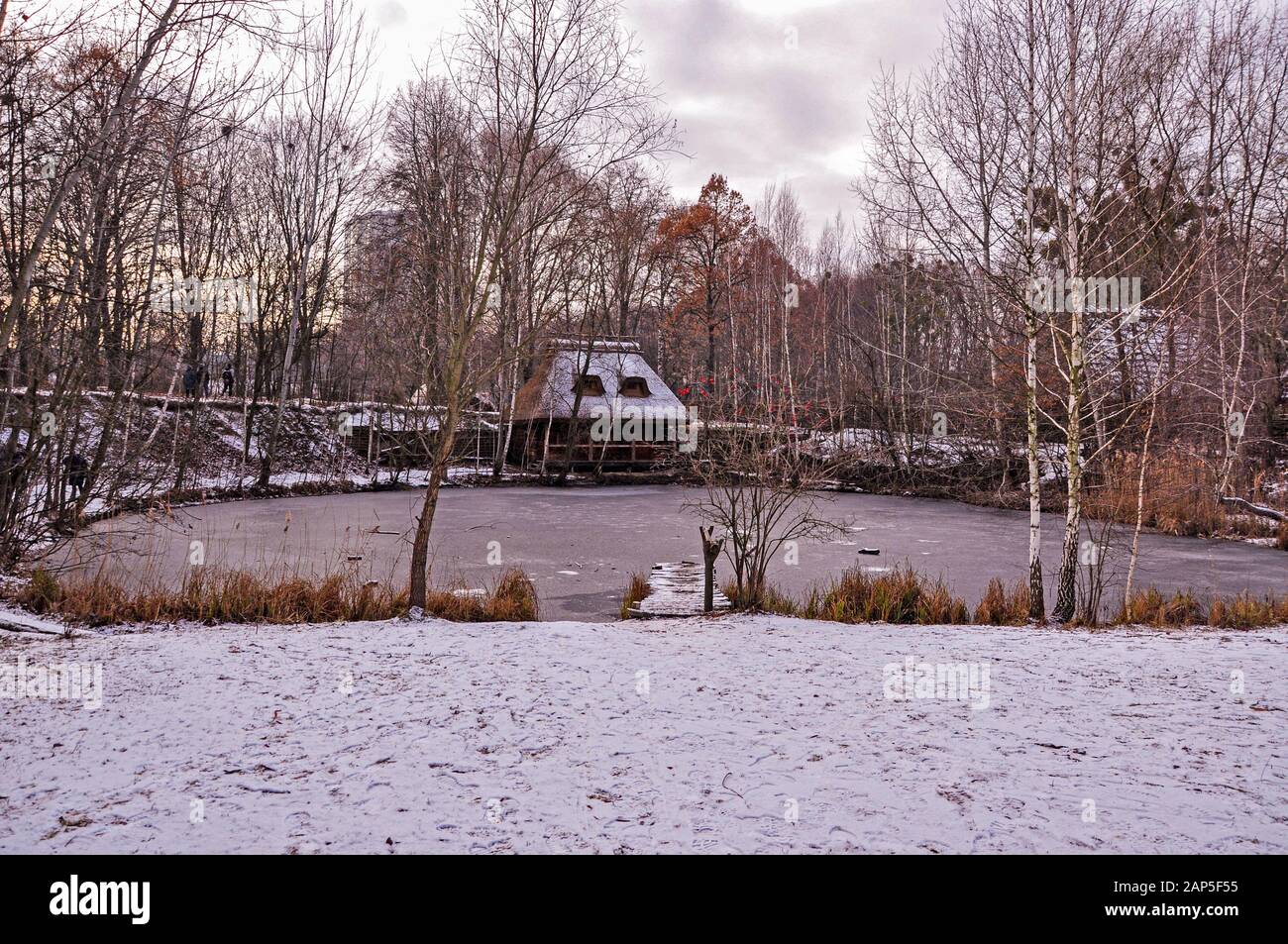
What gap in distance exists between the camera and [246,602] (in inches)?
296

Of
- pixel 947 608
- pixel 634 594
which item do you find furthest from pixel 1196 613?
pixel 634 594

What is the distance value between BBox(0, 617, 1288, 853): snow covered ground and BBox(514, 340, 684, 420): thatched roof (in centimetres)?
2289

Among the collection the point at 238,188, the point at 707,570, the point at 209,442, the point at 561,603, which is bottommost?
the point at 561,603

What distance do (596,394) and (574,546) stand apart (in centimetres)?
1675

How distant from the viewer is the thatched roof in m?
28.7

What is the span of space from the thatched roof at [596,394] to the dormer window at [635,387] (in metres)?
0.07

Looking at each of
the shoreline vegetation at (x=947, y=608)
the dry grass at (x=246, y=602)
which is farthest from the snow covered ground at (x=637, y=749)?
the shoreline vegetation at (x=947, y=608)

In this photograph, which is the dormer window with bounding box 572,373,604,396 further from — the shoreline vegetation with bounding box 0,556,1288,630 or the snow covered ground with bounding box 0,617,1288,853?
the snow covered ground with bounding box 0,617,1288,853

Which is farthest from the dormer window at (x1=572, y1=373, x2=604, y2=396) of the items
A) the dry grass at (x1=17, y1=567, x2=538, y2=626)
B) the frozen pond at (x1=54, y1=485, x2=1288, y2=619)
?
the dry grass at (x1=17, y1=567, x2=538, y2=626)

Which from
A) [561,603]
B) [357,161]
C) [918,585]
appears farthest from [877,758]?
[357,161]

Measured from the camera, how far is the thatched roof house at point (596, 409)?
94.8 feet
